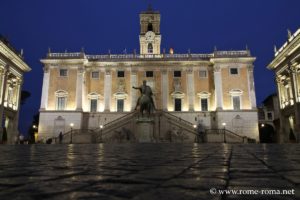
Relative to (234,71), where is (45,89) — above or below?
below

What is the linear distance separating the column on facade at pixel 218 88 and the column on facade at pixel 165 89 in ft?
23.2

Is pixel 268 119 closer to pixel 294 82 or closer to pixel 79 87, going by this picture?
pixel 294 82

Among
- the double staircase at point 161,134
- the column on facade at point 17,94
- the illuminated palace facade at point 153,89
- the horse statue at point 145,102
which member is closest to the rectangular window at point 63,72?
the illuminated palace facade at point 153,89

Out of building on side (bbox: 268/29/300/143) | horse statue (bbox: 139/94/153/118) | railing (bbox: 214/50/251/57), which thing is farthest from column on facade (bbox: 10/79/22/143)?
building on side (bbox: 268/29/300/143)

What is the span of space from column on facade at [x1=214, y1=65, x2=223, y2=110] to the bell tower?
1367cm

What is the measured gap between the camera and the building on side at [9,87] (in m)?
31.6

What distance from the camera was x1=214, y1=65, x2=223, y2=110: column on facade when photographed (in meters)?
39.6

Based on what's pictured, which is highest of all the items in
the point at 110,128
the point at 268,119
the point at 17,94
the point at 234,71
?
the point at 234,71

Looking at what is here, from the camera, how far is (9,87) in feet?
117

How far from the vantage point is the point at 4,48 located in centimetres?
3081

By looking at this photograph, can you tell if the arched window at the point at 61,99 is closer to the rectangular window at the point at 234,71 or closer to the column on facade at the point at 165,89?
the column on facade at the point at 165,89

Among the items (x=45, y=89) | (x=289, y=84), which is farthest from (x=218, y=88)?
(x=45, y=89)

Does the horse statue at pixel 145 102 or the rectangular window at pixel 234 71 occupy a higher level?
the rectangular window at pixel 234 71

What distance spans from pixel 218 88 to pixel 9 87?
92.8ft
